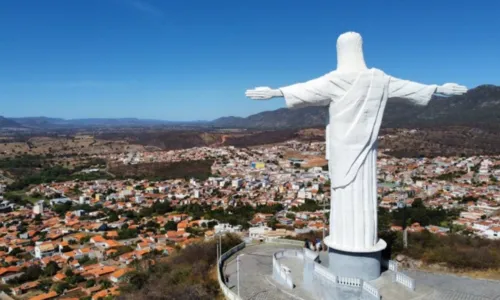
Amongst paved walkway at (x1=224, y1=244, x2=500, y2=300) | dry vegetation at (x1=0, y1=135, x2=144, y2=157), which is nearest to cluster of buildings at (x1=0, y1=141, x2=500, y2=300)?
paved walkway at (x1=224, y1=244, x2=500, y2=300)

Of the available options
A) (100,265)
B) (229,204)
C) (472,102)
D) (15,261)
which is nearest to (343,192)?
(100,265)

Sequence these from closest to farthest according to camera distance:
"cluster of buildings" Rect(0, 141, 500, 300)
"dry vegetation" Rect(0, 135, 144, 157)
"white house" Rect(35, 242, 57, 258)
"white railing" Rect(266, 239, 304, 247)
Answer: "white railing" Rect(266, 239, 304, 247)
"cluster of buildings" Rect(0, 141, 500, 300)
"white house" Rect(35, 242, 57, 258)
"dry vegetation" Rect(0, 135, 144, 157)

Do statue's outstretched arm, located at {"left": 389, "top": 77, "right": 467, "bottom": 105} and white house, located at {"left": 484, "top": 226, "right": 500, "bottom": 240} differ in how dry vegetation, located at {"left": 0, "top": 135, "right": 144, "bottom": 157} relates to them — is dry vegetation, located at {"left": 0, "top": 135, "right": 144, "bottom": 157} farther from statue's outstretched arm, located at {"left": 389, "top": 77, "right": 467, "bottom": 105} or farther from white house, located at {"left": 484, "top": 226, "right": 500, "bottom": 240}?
statue's outstretched arm, located at {"left": 389, "top": 77, "right": 467, "bottom": 105}

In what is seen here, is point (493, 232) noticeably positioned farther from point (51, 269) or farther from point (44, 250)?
point (44, 250)

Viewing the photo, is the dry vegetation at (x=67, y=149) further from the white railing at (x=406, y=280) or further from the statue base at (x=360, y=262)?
the white railing at (x=406, y=280)

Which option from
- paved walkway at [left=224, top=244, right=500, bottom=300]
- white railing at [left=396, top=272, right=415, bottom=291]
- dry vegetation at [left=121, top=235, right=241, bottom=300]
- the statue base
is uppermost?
the statue base

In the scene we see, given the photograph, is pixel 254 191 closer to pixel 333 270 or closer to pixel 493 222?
pixel 493 222
